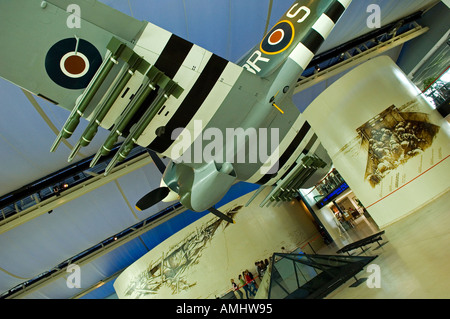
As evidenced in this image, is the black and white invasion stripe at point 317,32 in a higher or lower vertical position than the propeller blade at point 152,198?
higher

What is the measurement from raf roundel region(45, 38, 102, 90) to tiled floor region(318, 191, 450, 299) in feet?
15.4

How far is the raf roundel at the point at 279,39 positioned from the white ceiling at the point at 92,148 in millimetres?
3691

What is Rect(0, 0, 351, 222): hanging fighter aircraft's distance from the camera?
3.08 meters

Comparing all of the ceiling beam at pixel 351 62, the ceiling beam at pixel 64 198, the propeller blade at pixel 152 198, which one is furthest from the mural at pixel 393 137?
the ceiling beam at pixel 64 198

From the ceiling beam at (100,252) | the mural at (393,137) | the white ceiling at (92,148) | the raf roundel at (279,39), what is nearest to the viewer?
the raf roundel at (279,39)

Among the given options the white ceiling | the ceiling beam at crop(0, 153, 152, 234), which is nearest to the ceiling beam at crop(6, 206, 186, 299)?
the white ceiling

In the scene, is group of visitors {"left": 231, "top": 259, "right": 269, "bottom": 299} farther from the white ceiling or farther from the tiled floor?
the tiled floor

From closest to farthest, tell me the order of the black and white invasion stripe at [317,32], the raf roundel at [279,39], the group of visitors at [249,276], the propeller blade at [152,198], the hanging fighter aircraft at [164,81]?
the hanging fighter aircraft at [164,81] → the black and white invasion stripe at [317,32] → the raf roundel at [279,39] → the propeller blade at [152,198] → the group of visitors at [249,276]

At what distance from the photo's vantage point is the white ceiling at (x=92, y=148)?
7075 mm

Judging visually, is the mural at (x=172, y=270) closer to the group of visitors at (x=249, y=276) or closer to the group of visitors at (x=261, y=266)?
the group of visitors at (x=249, y=276)

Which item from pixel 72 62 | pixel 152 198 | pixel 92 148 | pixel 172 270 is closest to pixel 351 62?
pixel 152 198

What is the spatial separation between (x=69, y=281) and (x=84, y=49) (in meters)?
20.5

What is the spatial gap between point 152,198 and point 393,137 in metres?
6.45

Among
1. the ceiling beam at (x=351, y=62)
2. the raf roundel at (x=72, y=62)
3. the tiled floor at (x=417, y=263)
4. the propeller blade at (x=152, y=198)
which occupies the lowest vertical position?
the tiled floor at (x=417, y=263)
